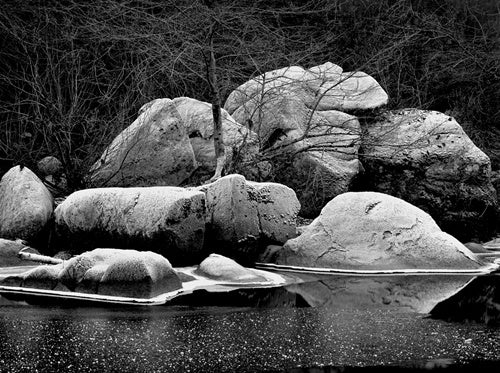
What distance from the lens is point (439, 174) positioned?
1284 cm

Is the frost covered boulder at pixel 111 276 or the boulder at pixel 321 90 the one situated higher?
the boulder at pixel 321 90

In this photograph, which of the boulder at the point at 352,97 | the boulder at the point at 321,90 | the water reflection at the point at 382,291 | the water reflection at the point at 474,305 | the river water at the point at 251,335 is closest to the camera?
the river water at the point at 251,335

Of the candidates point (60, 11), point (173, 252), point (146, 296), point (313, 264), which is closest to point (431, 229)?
point (313, 264)

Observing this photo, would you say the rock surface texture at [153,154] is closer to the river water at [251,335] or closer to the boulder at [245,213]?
the boulder at [245,213]

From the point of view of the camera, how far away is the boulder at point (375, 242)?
30.0 feet

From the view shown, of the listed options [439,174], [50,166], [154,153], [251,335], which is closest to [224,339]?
[251,335]

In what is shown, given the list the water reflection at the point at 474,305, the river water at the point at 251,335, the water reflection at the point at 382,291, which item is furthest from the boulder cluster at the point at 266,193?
the water reflection at the point at 474,305

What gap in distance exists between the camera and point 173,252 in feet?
29.6

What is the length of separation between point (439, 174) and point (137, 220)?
18.2 feet

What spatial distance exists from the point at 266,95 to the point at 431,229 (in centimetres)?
426

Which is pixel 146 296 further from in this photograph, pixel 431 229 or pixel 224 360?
pixel 431 229

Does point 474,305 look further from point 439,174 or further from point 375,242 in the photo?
point 439,174

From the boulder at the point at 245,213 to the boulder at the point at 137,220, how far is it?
33 cm

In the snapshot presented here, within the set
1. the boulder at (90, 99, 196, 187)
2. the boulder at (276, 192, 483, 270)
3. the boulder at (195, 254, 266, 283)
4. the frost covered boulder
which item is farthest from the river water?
the boulder at (90, 99, 196, 187)
